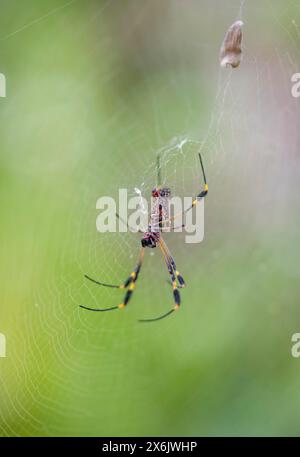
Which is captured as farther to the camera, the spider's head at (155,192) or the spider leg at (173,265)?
the spider leg at (173,265)

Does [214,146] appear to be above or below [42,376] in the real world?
above

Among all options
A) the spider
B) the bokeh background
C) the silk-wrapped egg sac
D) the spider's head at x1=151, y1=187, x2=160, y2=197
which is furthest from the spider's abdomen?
the silk-wrapped egg sac

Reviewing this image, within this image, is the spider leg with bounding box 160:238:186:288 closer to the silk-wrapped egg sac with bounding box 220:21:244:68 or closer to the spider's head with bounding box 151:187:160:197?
the spider's head with bounding box 151:187:160:197

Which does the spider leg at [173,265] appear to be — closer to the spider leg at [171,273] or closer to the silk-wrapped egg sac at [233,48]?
the spider leg at [171,273]

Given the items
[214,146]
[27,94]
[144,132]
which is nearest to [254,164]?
[214,146]

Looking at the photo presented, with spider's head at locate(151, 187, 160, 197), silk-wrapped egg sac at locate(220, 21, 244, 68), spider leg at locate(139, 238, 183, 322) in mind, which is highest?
silk-wrapped egg sac at locate(220, 21, 244, 68)

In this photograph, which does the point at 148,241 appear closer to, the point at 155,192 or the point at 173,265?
the point at 173,265

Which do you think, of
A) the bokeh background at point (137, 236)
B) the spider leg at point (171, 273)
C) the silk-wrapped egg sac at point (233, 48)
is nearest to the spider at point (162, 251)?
the spider leg at point (171, 273)

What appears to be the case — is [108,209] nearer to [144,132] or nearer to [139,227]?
[139,227]
